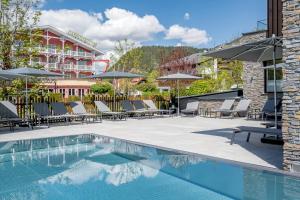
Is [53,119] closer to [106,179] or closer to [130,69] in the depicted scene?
[106,179]

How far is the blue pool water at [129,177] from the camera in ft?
17.0

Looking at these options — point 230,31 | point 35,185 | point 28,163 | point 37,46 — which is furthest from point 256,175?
point 230,31

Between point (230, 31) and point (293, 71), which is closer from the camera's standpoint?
point (293, 71)

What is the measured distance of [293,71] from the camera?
5480 mm

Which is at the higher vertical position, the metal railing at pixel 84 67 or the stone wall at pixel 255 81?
the metal railing at pixel 84 67

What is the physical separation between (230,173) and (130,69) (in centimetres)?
3532

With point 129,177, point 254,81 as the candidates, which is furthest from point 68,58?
point 129,177

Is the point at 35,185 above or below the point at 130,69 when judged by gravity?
below

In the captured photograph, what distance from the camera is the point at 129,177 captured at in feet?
20.7

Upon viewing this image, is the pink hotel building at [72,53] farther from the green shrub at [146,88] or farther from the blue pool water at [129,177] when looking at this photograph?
the blue pool water at [129,177]

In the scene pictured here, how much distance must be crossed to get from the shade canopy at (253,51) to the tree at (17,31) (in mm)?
11402

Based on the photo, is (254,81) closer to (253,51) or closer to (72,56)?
(253,51)

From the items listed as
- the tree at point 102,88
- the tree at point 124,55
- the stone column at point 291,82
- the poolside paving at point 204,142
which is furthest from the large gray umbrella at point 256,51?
the tree at point 102,88

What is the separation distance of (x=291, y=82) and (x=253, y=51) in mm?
3587
